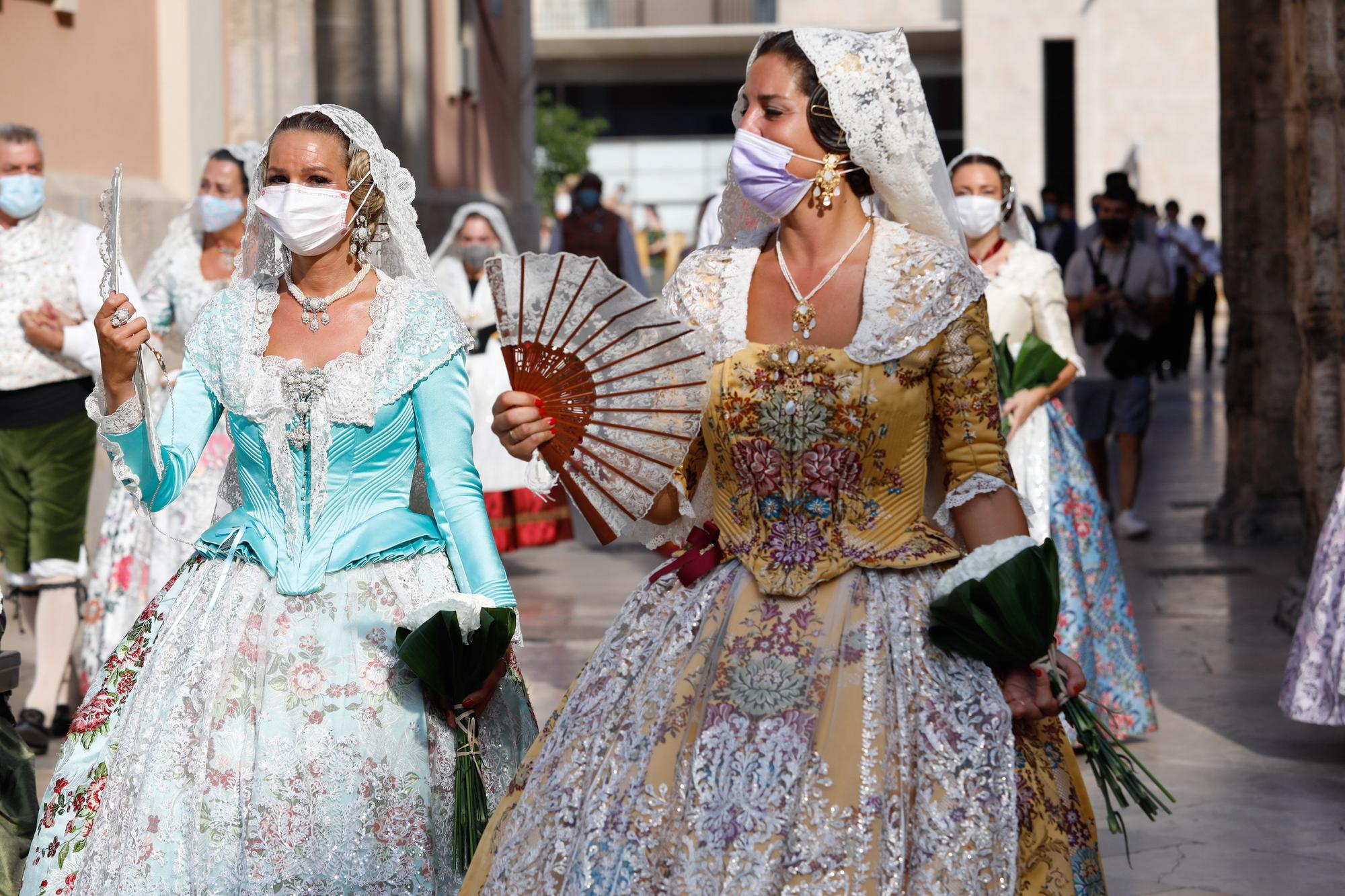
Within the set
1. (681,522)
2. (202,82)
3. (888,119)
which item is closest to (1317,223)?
(888,119)

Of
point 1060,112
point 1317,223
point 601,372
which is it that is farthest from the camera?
point 1060,112

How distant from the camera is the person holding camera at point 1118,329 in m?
11.0

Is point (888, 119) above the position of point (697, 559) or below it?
above

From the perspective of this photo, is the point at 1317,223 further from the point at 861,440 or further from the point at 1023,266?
the point at 861,440

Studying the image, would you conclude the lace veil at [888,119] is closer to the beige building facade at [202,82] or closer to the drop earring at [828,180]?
the drop earring at [828,180]

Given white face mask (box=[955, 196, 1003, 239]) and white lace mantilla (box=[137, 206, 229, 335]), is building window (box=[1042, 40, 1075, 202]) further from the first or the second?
white lace mantilla (box=[137, 206, 229, 335])

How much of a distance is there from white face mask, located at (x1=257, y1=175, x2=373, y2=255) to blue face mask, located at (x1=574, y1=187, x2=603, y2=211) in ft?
30.5

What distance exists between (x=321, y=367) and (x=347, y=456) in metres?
0.19

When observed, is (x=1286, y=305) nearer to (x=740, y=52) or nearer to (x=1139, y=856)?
(x=1139, y=856)

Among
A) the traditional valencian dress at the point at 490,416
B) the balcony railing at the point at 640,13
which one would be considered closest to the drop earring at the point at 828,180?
the traditional valencian dress at the point at 490,416

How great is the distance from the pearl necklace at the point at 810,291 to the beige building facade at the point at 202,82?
20.7ft

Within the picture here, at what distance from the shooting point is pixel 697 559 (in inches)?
132

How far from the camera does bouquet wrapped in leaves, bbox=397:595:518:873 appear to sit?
359 cm

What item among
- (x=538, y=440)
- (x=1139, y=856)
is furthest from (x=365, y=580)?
(x=1139, y=856)
